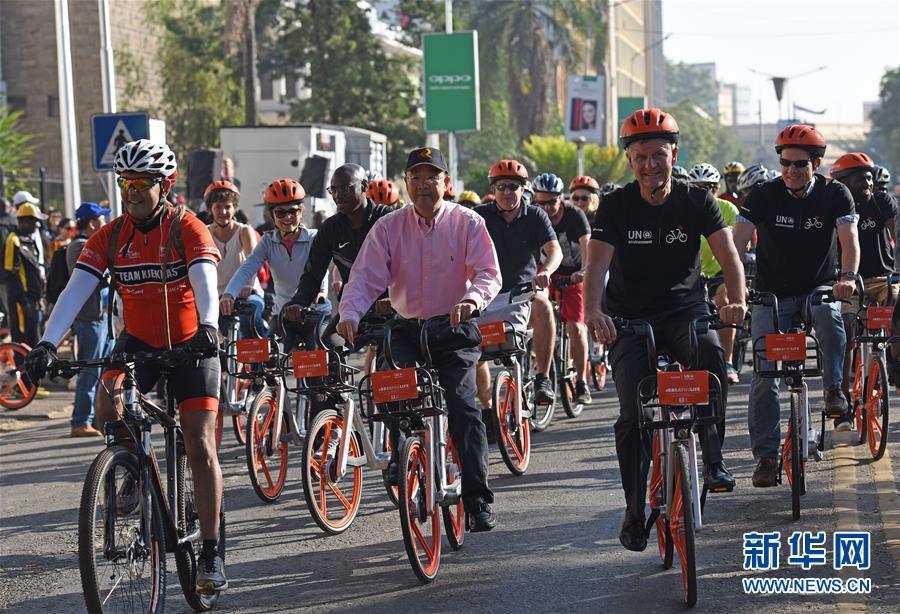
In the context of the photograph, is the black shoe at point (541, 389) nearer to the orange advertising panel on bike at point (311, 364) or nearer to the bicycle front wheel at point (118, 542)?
the orange advertising panel on bike at point (311, 364)

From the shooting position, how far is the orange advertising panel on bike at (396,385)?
686 centimetres

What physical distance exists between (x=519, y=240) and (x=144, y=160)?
4833 millimetres

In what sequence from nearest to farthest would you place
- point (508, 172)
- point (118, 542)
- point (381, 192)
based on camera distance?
1. point (118, 542)
2. point (381, 192)
3. point (508, 172)

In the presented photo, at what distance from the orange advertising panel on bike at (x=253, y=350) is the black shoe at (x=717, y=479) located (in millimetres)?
3607

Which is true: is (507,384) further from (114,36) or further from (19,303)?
(114,36)

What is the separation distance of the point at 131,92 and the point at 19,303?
93.8 feet

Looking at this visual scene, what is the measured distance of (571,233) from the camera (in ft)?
42.4

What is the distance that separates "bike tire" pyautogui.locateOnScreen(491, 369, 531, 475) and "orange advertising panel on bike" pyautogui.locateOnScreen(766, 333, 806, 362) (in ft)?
7.26

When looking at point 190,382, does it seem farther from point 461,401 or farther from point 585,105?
point 585,105

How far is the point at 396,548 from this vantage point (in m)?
7.70

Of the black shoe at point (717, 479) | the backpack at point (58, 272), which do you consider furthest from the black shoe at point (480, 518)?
the backpack at point (58, 272)

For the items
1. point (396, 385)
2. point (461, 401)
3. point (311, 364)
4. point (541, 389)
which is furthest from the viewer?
point (541, 389)

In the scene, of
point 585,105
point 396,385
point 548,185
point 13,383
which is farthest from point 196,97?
point 396,385

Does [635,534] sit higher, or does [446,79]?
[446,79]
